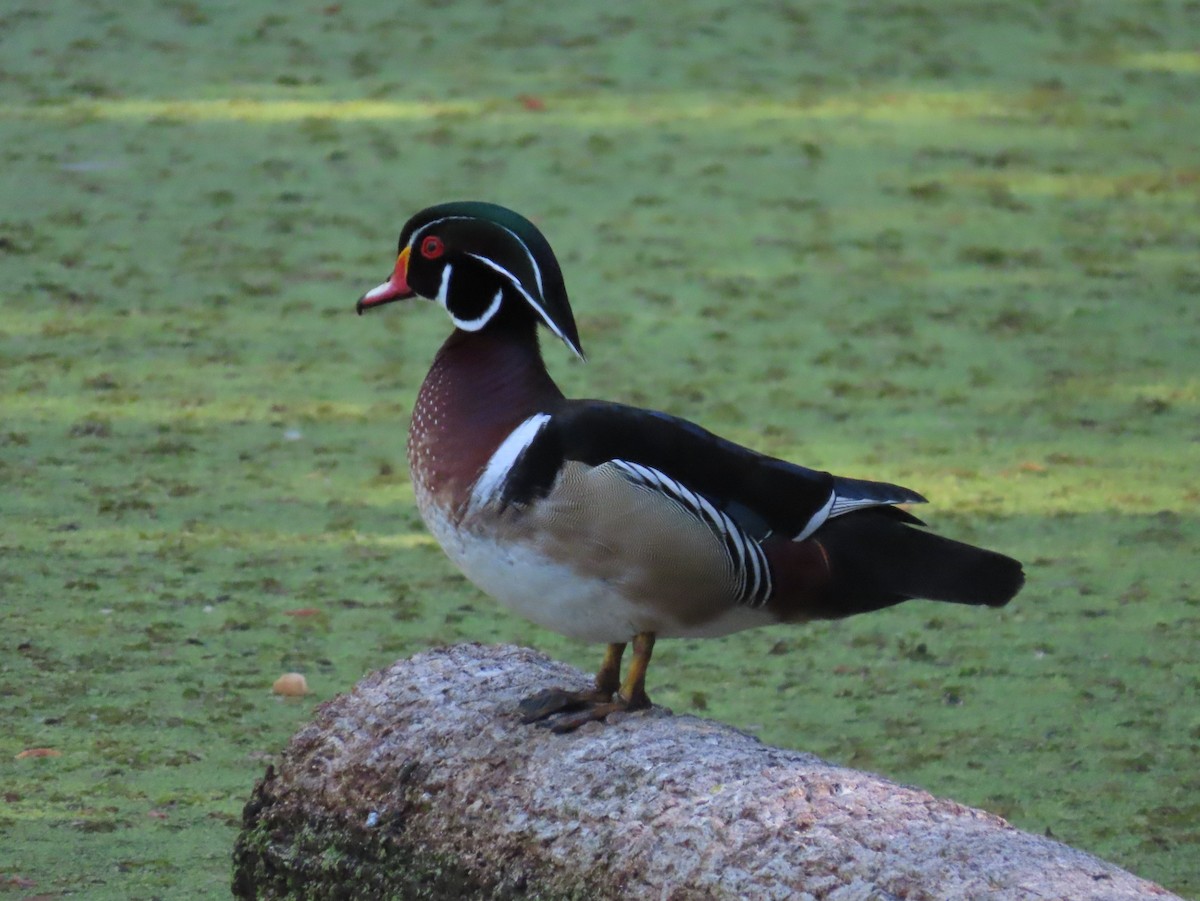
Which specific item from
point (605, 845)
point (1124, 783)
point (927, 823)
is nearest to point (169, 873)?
point (605, 845)

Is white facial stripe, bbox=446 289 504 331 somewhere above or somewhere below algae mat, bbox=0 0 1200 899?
above

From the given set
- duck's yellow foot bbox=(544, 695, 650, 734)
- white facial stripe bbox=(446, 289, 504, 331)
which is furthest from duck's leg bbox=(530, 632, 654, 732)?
white facial stripe bbox=(446, 289, 504, 331)

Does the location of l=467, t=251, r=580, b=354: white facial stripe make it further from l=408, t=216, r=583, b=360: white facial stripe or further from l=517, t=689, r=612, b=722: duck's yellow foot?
l=517, t=689, r=612, b=722: duck's yellow foot

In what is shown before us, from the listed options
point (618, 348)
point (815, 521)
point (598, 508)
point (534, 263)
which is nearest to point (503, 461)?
point (598, 508)

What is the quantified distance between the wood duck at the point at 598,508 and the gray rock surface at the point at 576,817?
0.08m

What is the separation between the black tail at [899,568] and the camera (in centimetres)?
200

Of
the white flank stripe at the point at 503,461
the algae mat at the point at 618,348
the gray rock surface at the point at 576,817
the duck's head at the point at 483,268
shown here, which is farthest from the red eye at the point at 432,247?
the algae mat at the point at 618,348

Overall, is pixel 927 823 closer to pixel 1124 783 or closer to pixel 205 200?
pixel 1124 783

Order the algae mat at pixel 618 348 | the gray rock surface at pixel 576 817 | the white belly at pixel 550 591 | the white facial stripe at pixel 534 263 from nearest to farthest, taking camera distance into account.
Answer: the gray rock surface at pixel 576 817, the white belly at pixel 550 591, the white facial stripe at pixel 534 263, the algae mat at pixel 618 348

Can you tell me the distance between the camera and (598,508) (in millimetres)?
1929

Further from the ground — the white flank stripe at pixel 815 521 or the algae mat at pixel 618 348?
the white flank stripe at pixel 815 521

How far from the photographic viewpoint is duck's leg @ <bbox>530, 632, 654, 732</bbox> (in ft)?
6.49

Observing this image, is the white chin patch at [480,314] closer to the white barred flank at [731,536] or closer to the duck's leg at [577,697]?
A: the white barred flank at [731,536]

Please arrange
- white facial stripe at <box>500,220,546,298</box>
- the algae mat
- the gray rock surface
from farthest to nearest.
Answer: the algae mat → white facial stripe at <box>500,220,546,298</box> → the gray rock surface
